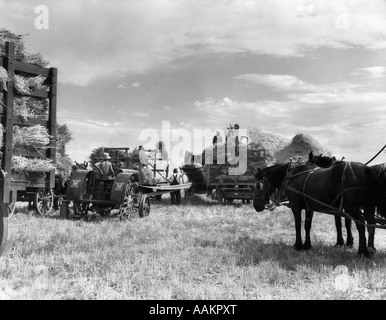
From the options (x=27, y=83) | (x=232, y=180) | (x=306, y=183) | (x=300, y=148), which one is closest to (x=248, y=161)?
(x=232, y=180)

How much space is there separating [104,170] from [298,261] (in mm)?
6994

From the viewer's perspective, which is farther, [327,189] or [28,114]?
[327,189]

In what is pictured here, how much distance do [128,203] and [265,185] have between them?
4471 millimetres

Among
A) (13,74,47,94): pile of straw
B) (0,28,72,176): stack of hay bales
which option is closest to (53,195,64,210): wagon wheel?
(0,28,72,176): stack of hay bales

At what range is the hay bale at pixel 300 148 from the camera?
61.3ft

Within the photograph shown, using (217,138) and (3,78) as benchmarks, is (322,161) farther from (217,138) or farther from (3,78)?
(217,138)

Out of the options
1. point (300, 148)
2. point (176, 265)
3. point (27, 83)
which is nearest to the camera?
point (176, 265)

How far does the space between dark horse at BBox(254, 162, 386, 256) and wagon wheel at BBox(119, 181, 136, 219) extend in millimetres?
4187

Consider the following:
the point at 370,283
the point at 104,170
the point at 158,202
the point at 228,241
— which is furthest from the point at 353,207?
the point at 158,202

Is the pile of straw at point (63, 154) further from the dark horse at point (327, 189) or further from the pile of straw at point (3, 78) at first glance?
the pile of straw at point (3, 78)

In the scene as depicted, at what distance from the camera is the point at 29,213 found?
1201 centimetres

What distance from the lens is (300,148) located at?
1883 centimetres

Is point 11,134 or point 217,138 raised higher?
point 217,138
